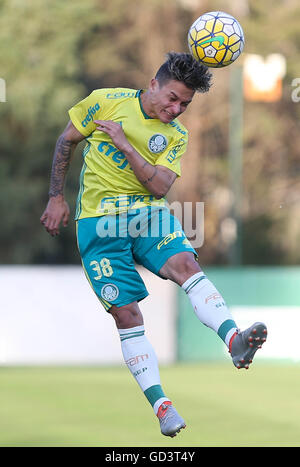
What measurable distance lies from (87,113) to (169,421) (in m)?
2.09

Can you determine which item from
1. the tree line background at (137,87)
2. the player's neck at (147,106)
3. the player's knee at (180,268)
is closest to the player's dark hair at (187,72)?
the player's neck at (147,106)

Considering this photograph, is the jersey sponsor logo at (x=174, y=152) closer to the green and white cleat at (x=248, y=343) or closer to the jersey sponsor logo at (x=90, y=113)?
the jersey sponsor logo at (x=90, y=113)

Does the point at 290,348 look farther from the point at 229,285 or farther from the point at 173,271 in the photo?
the point at 173,271

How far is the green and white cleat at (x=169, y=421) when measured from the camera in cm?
615

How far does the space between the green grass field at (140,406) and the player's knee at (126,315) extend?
142 cm

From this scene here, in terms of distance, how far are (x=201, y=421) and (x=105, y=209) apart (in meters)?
3.25

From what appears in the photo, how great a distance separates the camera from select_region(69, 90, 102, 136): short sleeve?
264 inches

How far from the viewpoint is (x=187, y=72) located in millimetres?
6273

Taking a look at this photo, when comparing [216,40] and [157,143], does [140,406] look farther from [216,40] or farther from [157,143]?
[216,40]

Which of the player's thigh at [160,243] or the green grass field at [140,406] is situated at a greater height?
the player's thigh at [160,243]

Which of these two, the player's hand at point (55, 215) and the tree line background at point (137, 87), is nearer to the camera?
the player's hand at point (55, 215)

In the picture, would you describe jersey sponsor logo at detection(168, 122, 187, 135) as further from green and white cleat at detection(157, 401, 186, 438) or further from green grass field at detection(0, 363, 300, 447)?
green grass field at detection(0, 363, 300, 447)

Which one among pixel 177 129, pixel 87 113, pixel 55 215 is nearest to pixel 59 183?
pixel 55 215

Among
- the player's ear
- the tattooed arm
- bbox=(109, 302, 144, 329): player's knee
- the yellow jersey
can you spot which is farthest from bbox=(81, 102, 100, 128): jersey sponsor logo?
bbox=(109, 302, 144, 329): player's knee
